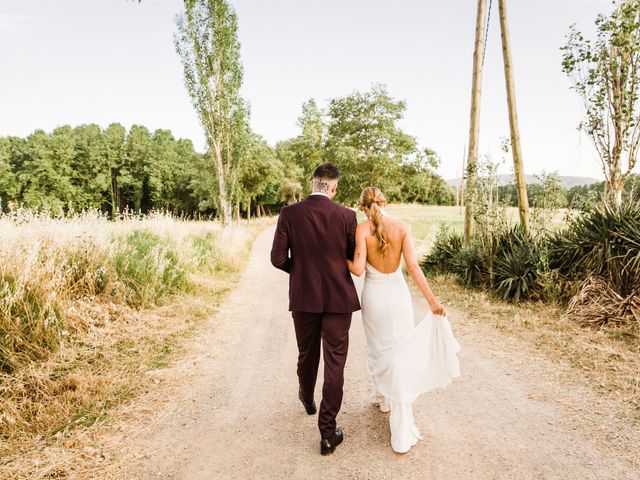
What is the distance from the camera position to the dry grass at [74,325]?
132 inches

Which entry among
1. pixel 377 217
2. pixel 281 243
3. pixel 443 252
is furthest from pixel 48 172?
pixel 377 217

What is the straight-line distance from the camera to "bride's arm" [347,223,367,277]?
10.6 feet

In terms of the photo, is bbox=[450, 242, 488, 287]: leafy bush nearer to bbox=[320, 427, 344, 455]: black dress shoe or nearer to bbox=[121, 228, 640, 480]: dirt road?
bbox=[121, 228, 640, 480]: dirt road

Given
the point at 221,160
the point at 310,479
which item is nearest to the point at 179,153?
the point at 221,160

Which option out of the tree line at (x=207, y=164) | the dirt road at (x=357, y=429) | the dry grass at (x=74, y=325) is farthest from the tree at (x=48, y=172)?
the dirt road at (x=357, y=429)

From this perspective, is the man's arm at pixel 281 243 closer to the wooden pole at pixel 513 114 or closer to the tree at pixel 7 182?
the wooden pole at pixel 513 114

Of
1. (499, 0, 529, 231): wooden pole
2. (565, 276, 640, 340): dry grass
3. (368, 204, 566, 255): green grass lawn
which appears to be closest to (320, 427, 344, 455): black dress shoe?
(565, 276, 640, 340): dry grass

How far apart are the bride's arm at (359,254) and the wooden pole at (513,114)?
6896 millimetres

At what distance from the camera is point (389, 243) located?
3.31 meters

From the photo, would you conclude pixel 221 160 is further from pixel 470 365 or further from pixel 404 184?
pixel 470 365

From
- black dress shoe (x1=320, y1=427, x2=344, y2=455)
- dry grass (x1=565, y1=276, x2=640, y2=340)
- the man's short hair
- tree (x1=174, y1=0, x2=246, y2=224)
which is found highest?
tree (x1=174, y1=0, x2=246, y2=224)

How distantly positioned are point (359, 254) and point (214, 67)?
55.4 feet

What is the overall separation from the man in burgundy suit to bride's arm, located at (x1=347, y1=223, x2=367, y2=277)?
0.06 meters

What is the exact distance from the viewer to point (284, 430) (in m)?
3.40
